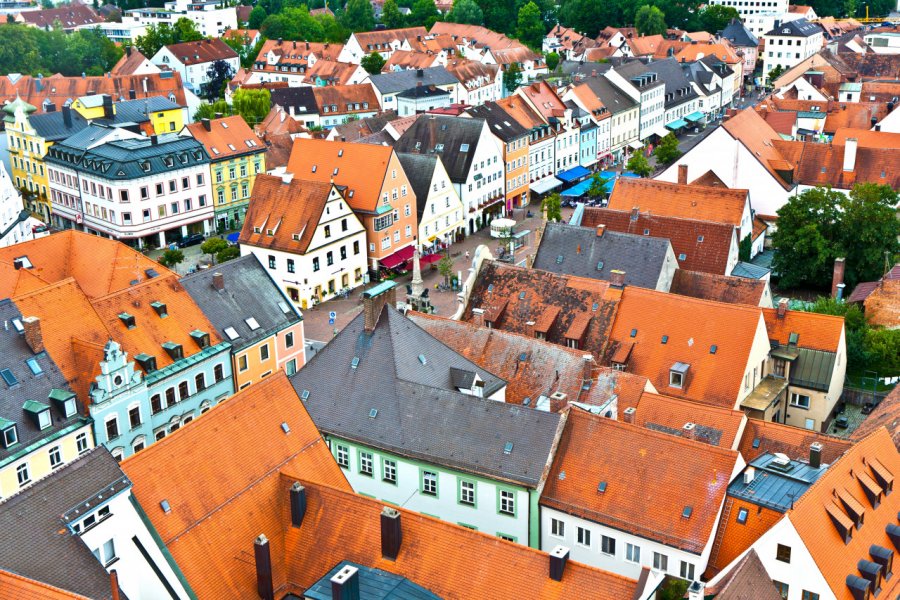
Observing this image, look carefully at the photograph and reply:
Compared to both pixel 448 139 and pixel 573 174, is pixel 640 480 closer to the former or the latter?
pixel 448 139

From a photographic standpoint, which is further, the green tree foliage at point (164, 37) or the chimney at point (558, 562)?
the green tree foliage at point (164, 37)

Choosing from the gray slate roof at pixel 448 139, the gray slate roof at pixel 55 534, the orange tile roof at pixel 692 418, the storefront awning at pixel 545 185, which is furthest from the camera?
the storefront awning at pixel 545 185

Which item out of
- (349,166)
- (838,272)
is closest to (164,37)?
(349,166)

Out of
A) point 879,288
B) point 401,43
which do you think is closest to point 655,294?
point 879,288

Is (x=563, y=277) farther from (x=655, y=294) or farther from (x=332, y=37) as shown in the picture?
(x=332, y=37)

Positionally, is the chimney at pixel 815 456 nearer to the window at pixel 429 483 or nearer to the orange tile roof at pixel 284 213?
the window at pixel 429 483

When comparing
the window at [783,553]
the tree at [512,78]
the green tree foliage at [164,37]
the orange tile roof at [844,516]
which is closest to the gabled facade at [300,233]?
the orange tile roof at [844,516]
